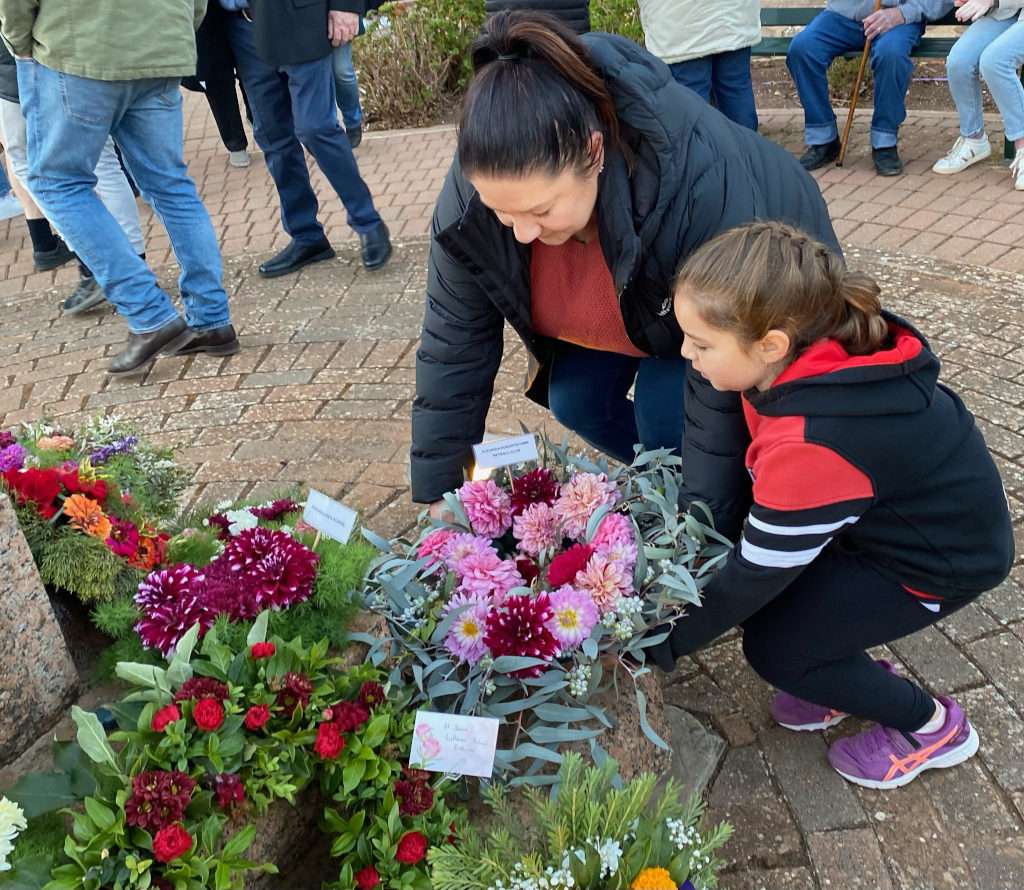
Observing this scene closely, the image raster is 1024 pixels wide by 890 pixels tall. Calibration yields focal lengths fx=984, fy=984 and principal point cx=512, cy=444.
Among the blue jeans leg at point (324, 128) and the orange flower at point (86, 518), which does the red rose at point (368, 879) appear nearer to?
the orange flower at point (86, 518)

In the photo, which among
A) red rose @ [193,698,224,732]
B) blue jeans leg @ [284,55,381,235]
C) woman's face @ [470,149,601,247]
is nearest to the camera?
red rose @ [193,698,224,732]

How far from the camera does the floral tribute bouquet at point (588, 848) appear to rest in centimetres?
143

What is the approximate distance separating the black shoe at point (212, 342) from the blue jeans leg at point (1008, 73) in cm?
374

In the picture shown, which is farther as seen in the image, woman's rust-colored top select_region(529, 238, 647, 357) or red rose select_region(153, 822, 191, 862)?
woman's rust-colored top select_region(529, 238, 647, 357)

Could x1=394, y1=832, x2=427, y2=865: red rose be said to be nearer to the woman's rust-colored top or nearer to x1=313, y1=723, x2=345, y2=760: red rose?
x1=313, y1=723, x2=345, y2=760: red rose

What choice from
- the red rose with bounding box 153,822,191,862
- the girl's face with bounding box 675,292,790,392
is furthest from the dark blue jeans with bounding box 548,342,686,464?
the red rose with bounding box 153,822,191,862

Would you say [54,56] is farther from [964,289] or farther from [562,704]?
[964,289]

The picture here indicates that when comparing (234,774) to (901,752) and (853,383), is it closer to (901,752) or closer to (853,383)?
(853,383)

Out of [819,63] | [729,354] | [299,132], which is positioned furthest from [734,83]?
[729,354]

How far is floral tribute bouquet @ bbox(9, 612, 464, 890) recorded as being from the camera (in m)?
1.39

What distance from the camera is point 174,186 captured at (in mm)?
3912

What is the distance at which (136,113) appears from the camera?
375 centimetres

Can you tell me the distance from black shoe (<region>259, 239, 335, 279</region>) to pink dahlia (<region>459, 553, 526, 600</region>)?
3.18 metres

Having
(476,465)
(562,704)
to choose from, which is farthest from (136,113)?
(562,704)
